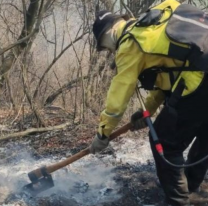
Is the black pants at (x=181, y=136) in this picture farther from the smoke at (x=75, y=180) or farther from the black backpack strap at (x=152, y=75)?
the smoke at (x=75, y=180)

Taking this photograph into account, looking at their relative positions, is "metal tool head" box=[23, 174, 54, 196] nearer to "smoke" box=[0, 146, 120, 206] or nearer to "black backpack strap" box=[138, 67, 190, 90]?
"smoke" box=[0, 146, 120, 206]

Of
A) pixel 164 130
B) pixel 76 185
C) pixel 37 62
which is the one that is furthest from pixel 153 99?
pixel 37 62

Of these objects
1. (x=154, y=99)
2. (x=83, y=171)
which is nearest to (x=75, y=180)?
(x=83, y=171)

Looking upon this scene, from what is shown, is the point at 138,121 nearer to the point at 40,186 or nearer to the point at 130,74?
the point at 130,74

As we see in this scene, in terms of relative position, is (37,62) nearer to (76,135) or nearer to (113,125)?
(76,135)

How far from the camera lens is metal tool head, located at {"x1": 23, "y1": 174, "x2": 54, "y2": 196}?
4.24 metres

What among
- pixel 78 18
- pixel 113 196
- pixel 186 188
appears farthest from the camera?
pixel 78 18

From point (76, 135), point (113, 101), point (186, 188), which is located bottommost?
point (76, 135)

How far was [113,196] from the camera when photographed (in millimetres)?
4156

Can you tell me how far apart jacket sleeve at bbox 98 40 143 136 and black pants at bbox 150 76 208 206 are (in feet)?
1.25

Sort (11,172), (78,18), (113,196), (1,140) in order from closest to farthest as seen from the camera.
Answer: (113,196)
(11,172)
(1,140)
(78,18)

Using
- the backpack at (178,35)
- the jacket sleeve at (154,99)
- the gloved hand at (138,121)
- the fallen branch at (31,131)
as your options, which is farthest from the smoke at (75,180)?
the backpack at (178,35)

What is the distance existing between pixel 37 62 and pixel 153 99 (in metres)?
4.15

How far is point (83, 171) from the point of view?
15.3 ft
